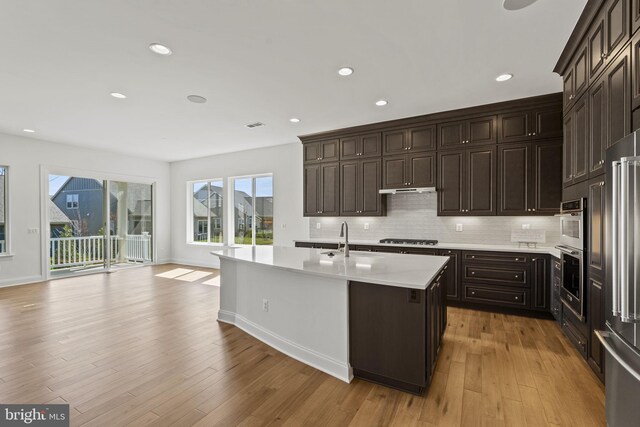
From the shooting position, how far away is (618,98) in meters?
2.11

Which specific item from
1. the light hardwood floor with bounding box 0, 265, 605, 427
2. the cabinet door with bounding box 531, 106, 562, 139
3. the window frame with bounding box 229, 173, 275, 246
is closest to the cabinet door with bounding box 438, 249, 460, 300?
the light hardwood floor with bounding box 0, 265, 605, 427

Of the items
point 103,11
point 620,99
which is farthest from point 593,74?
point 103,11

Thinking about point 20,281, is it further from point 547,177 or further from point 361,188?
point 547,177

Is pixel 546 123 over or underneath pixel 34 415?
over

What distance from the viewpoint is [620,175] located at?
1.54 meters

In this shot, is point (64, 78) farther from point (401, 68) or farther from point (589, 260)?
point (589, 260)

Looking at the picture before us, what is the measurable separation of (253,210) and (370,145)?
11.1 ft

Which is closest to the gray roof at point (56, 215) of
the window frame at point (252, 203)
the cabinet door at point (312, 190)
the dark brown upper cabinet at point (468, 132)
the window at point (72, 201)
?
the window at point (72, 201)

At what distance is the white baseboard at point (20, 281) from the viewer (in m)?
5.57

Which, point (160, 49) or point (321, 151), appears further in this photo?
point (321, 151)

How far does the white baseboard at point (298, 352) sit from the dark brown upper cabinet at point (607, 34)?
10.0 feet

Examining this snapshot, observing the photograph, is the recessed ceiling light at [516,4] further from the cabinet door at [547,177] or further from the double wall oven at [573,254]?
the cabinet door at [547,177]

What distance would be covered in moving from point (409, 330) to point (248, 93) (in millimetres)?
3311

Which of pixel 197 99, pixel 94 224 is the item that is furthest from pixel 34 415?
pixel 94 224
